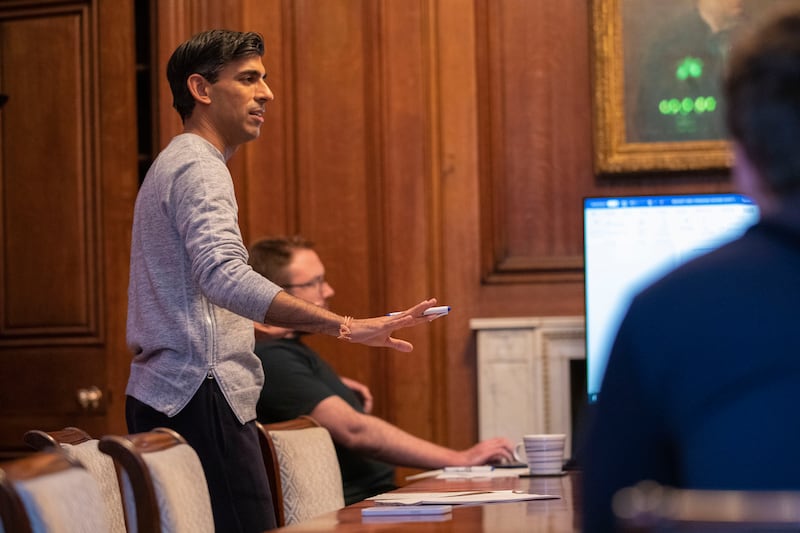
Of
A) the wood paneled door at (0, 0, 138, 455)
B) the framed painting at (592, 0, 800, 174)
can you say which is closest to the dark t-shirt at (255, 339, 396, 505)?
the wood paneled door at (0, 0, 138, 455)

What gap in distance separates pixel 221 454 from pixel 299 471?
48cm

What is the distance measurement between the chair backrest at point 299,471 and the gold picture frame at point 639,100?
1.79 m

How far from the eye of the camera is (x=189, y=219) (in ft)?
8.09

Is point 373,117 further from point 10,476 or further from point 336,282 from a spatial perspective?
point 10,476

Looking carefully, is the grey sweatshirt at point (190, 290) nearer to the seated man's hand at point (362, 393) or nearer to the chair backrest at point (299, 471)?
the chair backrest at point (299, 471)

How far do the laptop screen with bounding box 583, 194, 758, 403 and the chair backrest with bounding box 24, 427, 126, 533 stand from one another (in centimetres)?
206

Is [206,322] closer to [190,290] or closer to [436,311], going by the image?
[190,290]

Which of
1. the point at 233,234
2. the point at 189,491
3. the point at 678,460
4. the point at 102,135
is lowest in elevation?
the point at 189,491

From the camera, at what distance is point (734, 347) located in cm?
102

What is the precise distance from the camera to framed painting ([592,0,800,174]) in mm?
4289

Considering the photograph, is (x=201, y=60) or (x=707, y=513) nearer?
(x=707, y=513)

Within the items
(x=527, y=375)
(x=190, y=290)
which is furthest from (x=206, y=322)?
(x=527, y=375)

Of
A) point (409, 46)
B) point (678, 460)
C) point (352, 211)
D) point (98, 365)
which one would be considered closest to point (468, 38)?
point (409, 46)

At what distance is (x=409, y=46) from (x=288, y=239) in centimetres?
105
